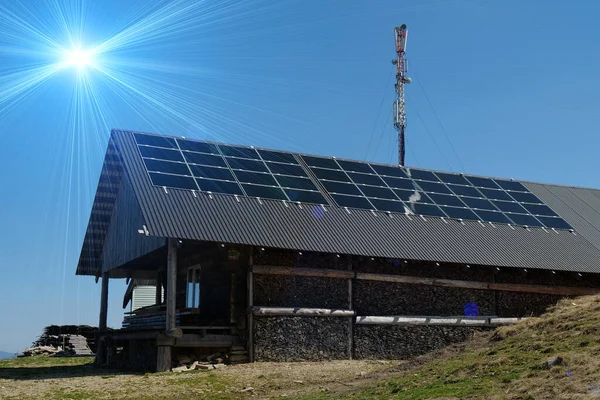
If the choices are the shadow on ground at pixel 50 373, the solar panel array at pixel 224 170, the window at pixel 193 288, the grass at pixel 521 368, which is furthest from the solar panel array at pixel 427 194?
the grass at pixel 521 368

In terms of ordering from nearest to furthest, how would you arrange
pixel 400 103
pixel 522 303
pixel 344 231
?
pixel 344 231
pixel 522 303
pixel 400 103

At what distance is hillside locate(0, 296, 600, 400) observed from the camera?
12.3 m

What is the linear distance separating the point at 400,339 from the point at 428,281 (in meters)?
2.44

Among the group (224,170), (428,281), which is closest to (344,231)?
(428,281)

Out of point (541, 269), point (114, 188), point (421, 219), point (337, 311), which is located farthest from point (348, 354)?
point (114, 188)

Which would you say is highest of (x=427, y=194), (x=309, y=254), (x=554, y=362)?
(x=427, y=194)

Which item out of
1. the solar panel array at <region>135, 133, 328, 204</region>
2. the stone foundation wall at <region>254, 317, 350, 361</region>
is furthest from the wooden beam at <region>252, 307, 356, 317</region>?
the solar panel array at <region>135, 133, 328, 204</region>

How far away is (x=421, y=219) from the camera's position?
2772cm

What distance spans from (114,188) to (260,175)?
733 cm

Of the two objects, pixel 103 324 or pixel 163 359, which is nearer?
pixel 163 359

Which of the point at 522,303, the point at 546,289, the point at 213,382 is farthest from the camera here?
the point at 546,289

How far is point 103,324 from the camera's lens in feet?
101

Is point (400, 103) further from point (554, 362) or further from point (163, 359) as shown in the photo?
point (554, 362)

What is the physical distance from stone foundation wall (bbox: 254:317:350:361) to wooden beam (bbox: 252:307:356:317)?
0.14m
